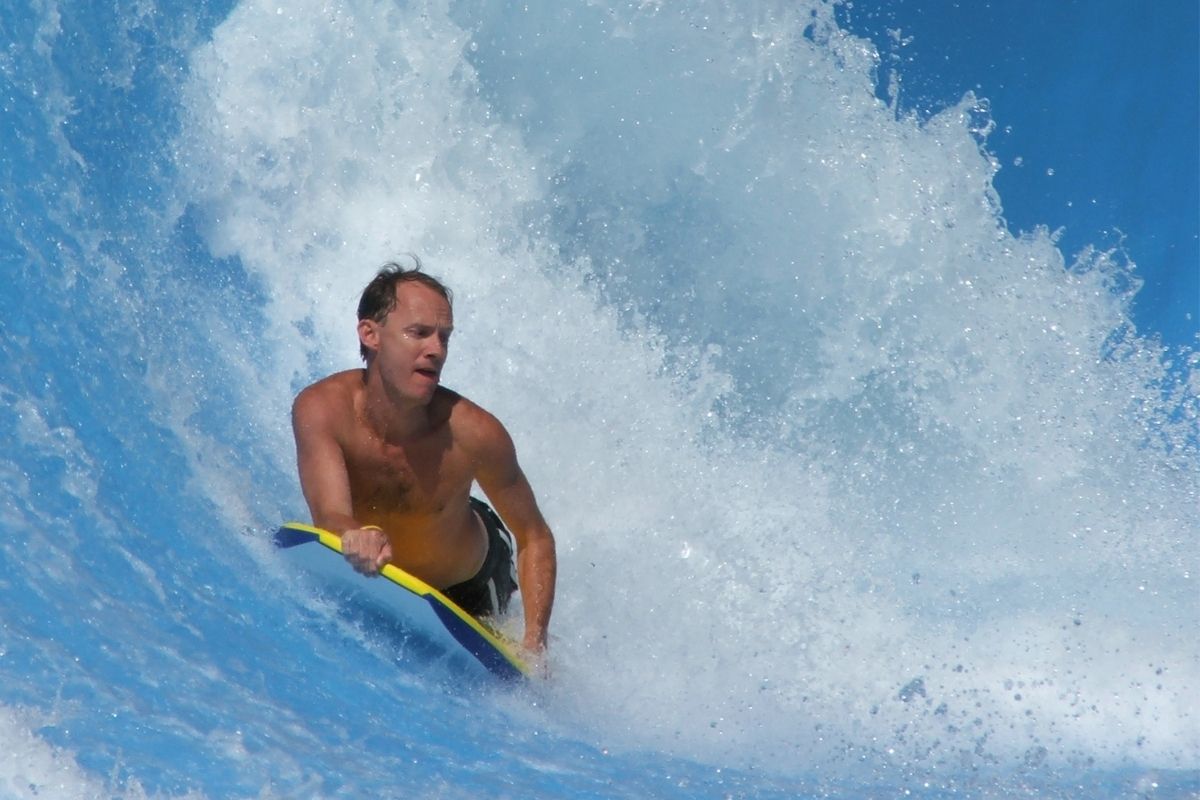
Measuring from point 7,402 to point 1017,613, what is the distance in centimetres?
330

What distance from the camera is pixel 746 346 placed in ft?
19.7

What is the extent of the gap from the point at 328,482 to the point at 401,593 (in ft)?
1.12

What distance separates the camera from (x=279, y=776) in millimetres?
2543

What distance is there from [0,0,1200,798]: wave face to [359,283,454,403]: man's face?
2.15ft

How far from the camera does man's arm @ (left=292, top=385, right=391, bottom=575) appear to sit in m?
2.95

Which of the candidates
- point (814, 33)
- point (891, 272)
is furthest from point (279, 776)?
point (814, 33)

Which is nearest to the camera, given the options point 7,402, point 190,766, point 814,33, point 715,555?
point 190,766

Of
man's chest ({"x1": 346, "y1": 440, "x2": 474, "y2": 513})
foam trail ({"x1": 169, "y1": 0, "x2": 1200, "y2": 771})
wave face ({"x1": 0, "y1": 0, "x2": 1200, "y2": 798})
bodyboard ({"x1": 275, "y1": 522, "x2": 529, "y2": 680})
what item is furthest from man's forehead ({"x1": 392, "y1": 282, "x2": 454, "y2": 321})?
foam trail ({"x1": 169, "y1": 0, "x2": 1200, "y2": 771})

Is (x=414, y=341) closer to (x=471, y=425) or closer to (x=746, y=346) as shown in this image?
(x=471, y=425)

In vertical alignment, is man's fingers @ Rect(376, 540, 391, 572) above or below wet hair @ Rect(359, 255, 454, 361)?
below

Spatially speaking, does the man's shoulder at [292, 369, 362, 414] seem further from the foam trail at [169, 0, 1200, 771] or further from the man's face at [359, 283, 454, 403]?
the foam trail at [169, 0, 1200, 771]

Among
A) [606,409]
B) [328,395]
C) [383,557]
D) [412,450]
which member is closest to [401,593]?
[383,557]

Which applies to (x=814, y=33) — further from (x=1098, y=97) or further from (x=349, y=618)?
(x=349, y=618)

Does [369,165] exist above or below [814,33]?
below
